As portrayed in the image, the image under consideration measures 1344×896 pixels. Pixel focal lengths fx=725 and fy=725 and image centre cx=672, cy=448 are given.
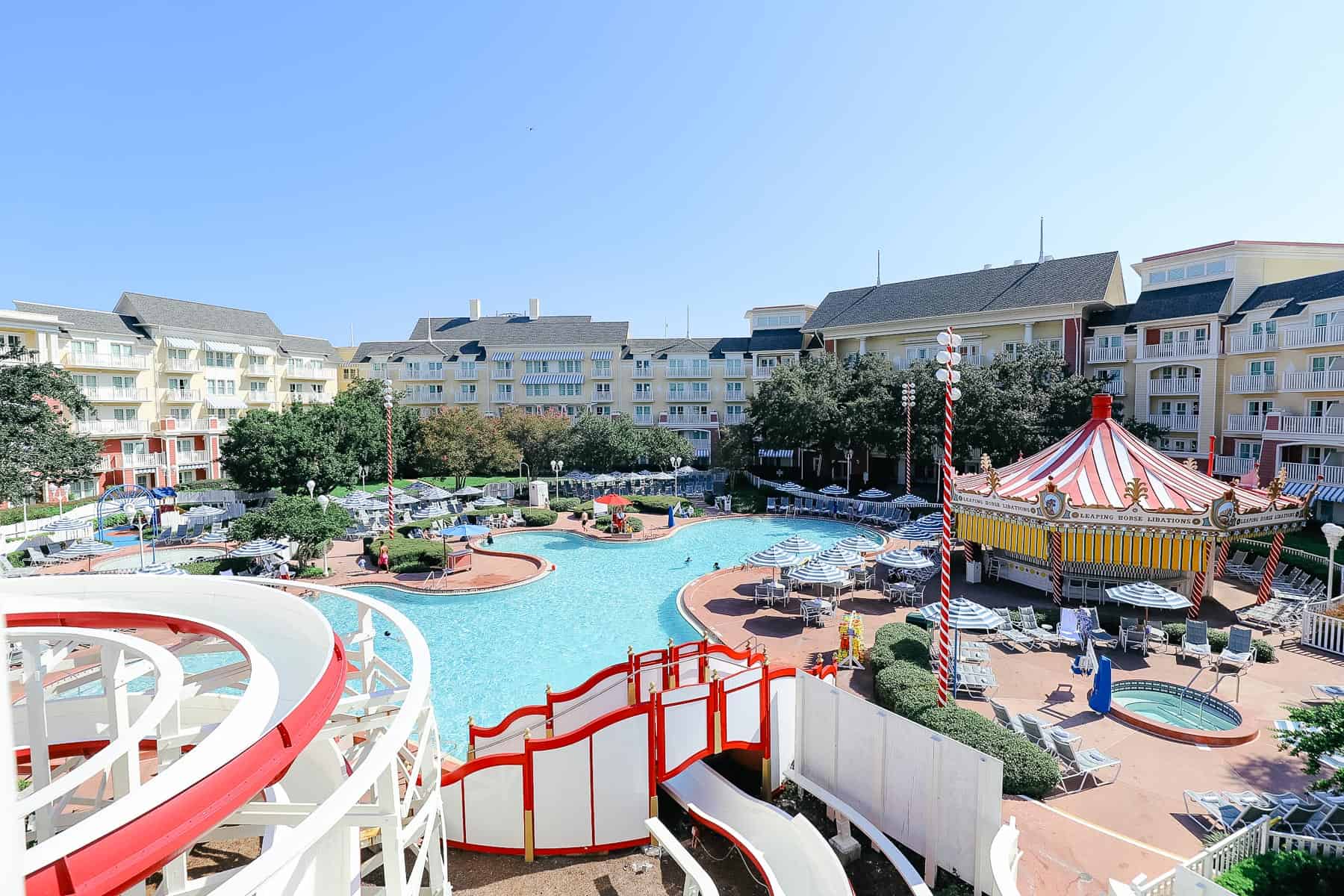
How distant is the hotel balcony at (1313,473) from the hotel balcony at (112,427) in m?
58.9

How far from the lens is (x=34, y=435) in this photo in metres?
30.1

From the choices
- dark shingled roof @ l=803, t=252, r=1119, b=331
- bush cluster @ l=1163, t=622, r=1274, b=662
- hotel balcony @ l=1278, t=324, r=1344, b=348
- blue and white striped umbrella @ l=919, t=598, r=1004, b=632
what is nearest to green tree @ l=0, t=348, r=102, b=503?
blue and white striped umbrella @ l=919, t=598, r=1004, b=632

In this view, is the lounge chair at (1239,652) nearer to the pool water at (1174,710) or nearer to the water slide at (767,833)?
the pool water at (1174,710)

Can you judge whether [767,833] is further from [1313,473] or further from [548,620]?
[1313,473]

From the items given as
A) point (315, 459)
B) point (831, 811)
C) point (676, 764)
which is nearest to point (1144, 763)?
point (831, 811)

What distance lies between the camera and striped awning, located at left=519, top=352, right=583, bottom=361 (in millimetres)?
58094

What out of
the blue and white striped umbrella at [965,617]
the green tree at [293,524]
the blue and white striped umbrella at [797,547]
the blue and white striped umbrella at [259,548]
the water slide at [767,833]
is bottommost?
the water slide at [767,833]

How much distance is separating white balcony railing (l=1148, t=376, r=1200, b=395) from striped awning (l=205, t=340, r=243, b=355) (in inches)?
2265

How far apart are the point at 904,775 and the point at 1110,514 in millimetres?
12779

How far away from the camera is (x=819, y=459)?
4750 centimetres

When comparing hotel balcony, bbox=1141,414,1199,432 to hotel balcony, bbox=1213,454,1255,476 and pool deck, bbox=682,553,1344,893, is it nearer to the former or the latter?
hotel balcony, bbox=1213,454,1255,476

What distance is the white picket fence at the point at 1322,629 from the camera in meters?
16.1

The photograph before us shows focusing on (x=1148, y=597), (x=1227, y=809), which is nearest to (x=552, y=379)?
(x=1148, y=597)

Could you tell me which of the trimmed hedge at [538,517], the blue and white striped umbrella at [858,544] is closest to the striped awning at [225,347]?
the trimmed hedge at [538,517]
